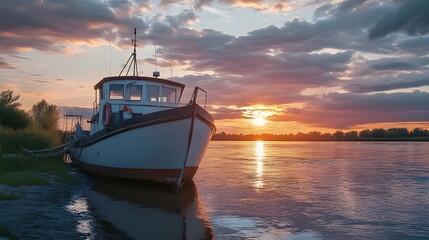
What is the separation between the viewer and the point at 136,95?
63.8 feet

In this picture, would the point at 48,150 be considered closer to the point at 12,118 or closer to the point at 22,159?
the point at 22,159

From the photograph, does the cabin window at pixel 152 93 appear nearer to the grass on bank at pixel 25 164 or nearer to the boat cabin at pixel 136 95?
the boat cabin at pixel 136 95

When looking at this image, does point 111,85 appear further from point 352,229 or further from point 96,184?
point 352,229

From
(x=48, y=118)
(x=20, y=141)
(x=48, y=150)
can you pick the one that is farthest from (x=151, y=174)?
(x=48, y=118)

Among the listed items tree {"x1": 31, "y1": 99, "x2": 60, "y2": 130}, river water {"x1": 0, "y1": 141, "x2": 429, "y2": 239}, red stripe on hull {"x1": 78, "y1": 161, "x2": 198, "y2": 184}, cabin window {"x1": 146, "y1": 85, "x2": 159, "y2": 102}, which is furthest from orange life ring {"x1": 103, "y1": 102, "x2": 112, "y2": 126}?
tree {"x1": 31, "y1": 99, "x2": 60, "y2": 130}

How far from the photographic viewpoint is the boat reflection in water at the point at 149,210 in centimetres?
905

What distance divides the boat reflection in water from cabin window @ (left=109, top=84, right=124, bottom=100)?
14.7ft

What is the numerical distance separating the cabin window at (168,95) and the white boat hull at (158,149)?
3488mm

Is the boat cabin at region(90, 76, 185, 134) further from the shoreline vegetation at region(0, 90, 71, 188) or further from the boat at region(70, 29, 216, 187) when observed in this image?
the shoreline vegetation at region(0, 90, 71, 188)

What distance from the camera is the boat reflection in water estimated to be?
905cm

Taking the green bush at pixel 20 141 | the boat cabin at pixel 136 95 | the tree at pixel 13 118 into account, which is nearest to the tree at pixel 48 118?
the tree at pixel 13 118

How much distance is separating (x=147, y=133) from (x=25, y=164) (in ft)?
19.3

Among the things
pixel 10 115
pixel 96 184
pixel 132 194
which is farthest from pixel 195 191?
pixel 10 115

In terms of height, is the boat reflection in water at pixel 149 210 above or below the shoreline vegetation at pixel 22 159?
below
